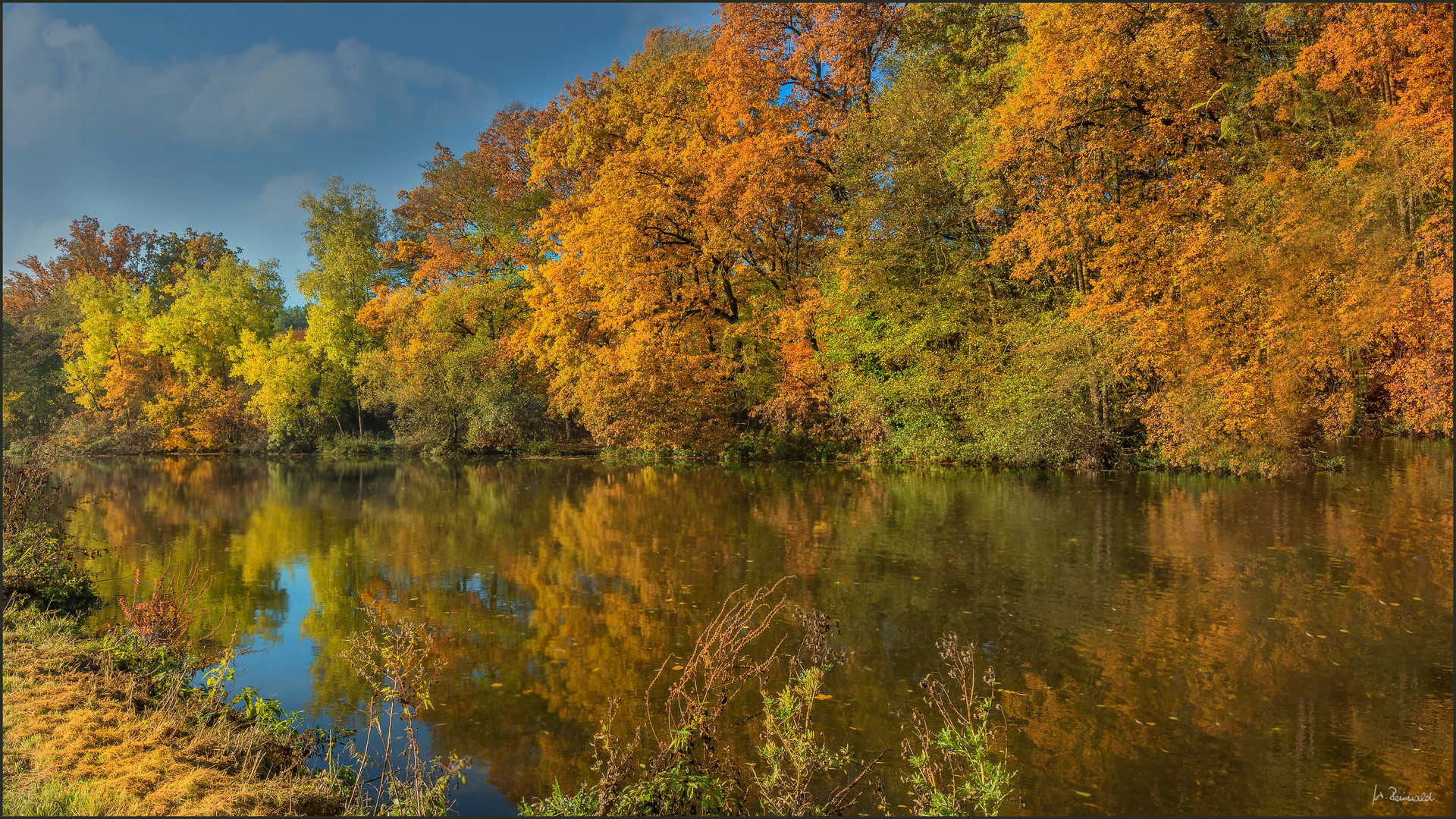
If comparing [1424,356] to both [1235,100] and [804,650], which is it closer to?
[1235,100]

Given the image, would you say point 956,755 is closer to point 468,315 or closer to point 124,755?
point 124,755

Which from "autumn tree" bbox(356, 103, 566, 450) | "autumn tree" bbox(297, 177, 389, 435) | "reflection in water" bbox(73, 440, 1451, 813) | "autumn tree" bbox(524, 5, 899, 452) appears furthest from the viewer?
"autumn tree" bbox(297, 177, 389, 435)

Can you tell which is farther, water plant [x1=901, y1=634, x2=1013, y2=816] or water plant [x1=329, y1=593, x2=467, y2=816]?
water plant [x1=329, y1=593, x2=467, y2=816]

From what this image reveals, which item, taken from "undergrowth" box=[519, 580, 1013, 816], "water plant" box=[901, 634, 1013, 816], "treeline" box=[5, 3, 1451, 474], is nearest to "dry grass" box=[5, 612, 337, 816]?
"undergrowth" box=[519, 580, 1013, 816]

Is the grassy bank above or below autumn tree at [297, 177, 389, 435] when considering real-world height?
below

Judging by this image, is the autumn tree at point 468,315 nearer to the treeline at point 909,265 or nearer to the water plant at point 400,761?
the treeline at point 909,265

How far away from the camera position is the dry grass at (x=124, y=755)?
3910mm

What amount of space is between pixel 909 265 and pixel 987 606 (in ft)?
56.0

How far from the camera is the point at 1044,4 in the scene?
19.3m

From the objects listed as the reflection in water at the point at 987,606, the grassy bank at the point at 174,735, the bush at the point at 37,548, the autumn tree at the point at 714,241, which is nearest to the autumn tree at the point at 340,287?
the autumn tree at the point at 714,241

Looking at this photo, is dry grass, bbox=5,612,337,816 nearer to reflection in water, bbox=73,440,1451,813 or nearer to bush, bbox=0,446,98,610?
reflection in water, bbox=73,440,1451,813

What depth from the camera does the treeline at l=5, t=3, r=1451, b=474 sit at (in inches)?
593

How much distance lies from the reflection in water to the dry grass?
102 cm

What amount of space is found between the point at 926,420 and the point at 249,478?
22.4m
